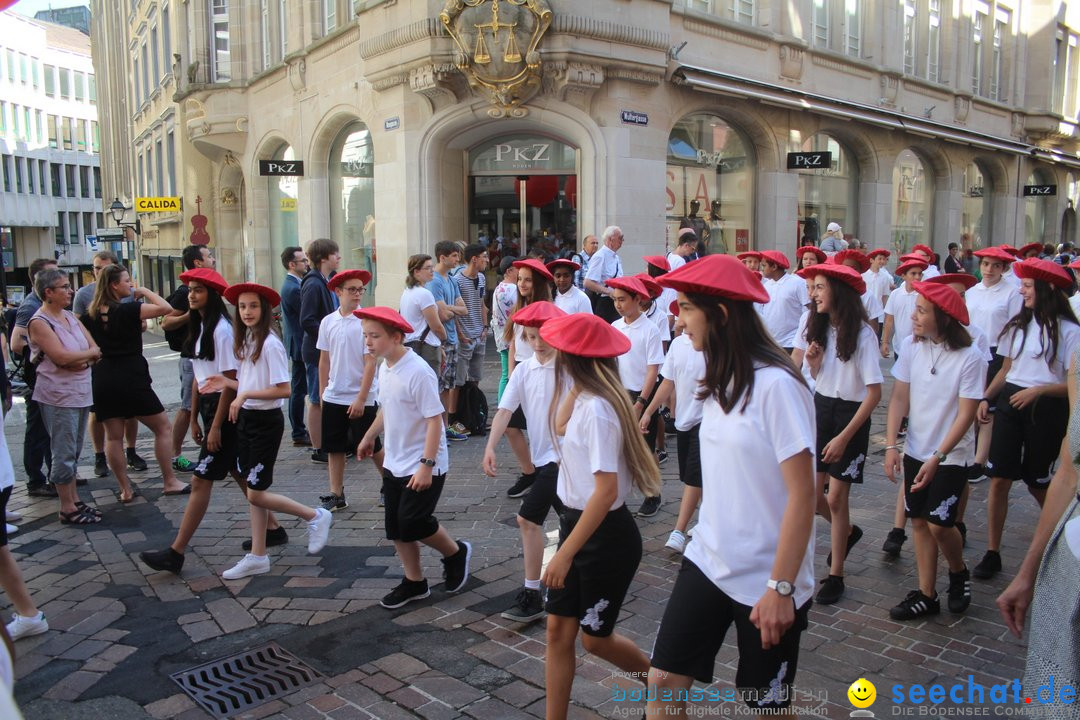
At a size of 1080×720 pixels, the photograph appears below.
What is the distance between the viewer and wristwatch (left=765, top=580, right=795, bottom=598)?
2551mm

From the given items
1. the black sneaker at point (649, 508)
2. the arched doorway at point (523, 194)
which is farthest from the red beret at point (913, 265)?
the arched doorway at point (523, 194)

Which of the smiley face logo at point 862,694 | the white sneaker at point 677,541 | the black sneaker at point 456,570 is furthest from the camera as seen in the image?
the white sneaker at point 677,541

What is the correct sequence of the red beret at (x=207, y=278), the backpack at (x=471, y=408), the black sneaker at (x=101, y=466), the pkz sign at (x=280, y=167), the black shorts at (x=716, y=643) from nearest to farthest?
the black shorts at (x=716, y=643), the red beret at (x=207, y=278), the black sneaker at (x=101, y=466), the backpack at (x=471, y=408), the pkz sign at (x=280, y=167)

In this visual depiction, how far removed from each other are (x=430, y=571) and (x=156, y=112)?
29.7 metres

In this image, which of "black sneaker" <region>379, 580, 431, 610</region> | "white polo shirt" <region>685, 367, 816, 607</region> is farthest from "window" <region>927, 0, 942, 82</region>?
"white polo shirt" <region>685, 367, 816, 607</region>

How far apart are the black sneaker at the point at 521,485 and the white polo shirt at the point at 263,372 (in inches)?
73.6

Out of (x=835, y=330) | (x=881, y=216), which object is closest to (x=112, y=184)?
(x=881, y=216)

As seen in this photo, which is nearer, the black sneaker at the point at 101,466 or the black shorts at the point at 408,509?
the black shorts at the point at 408,509

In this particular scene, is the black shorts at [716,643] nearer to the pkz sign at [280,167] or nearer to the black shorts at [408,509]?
the black shorts at [408,509]

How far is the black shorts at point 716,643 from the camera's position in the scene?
2658 mm

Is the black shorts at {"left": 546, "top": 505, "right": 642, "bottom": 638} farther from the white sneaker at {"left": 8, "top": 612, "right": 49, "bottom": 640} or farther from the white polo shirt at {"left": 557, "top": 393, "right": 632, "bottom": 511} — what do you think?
the white sneaker at {"left": 8, "top": 612, "right": 49, "bottom": 640}

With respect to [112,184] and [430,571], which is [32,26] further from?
[430,571]

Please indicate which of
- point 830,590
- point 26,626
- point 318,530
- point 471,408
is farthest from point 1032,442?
point 26,626

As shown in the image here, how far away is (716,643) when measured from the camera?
2.79 m
